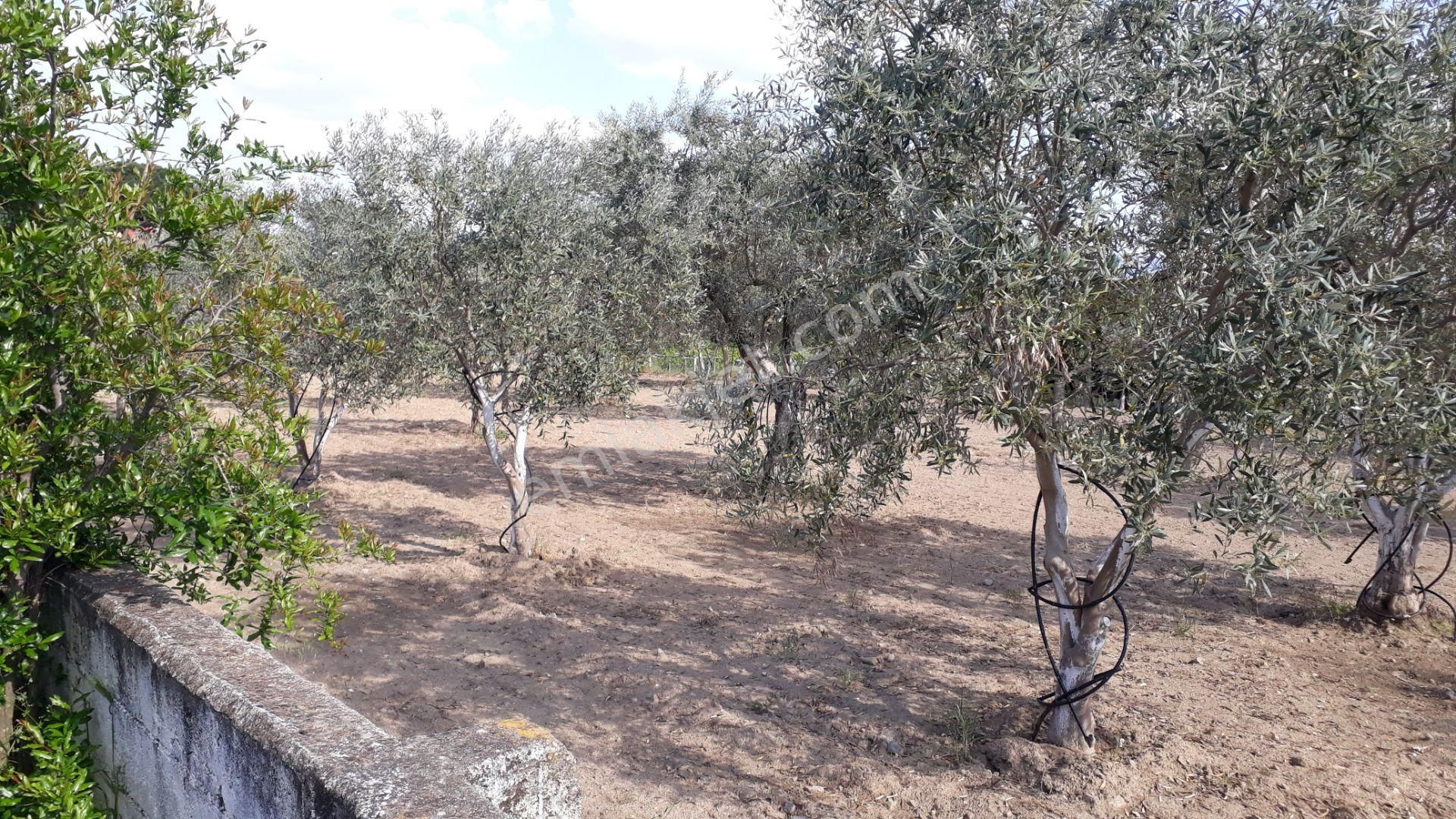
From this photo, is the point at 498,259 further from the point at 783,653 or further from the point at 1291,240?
the point at 1291,240

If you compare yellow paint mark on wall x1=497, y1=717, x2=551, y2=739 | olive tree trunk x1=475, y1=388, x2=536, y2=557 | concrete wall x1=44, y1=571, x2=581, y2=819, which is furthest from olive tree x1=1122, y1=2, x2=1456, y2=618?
olive tree trunk x1=475, y1=388, x2=536, y2=557

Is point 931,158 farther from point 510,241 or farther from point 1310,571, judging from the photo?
point 1310,571

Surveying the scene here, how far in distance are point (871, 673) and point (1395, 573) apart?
18.8 feet

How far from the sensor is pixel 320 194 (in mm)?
12938

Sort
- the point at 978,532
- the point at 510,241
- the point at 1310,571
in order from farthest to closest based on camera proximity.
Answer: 1. the point at 978,532
2. the point at 1310,571
3. the point at 510,241

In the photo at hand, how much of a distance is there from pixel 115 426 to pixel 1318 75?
6.47 metres

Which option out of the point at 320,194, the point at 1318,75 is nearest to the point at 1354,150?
the point at 1318,75

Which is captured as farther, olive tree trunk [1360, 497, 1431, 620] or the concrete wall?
olive tree trunk [1360, 497, 1431, 620]

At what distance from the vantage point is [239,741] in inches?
136

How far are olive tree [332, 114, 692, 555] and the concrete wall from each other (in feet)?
19.2

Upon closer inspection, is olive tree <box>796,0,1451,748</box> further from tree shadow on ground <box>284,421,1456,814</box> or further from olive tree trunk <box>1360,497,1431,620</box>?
olive tree trunk <box>1360,497,1431,620</box>

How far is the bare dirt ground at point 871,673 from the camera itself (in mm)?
6195

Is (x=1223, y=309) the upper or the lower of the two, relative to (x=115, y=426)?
upper

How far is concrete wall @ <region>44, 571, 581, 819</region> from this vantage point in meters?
3.04
